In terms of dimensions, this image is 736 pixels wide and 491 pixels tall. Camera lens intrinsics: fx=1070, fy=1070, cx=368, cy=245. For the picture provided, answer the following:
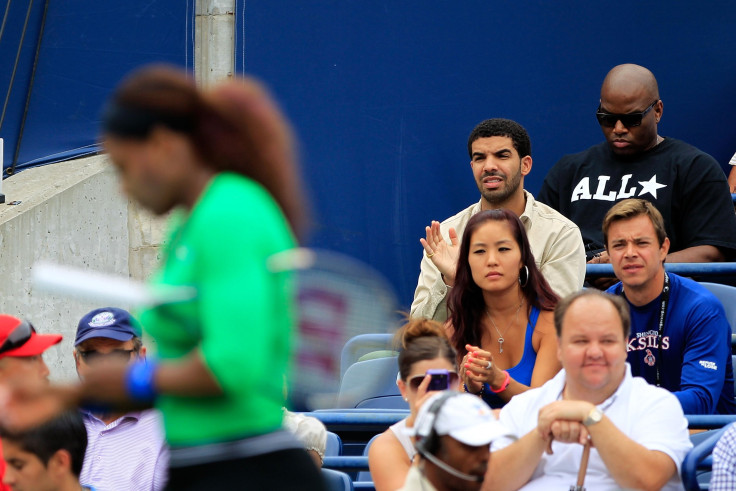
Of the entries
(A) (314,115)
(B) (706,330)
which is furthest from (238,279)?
(A) (314,115)

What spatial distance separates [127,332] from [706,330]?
2.17 meters

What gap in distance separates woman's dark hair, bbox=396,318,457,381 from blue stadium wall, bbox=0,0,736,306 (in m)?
3.19

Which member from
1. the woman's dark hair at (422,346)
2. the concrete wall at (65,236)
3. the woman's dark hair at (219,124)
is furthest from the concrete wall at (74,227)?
the woman's dark hair at (219,124)

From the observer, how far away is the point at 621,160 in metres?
5.65

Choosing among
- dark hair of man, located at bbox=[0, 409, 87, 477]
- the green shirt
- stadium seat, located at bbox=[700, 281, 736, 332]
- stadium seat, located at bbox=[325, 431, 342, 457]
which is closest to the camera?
the green shirt

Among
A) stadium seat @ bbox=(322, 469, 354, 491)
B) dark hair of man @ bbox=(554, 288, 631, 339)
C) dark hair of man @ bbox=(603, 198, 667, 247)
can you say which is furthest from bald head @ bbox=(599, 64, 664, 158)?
stadium seat @ bbox=(322, 469, 354, 491)

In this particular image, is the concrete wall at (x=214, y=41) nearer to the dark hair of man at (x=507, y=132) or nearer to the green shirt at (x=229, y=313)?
the dark hair of man at (x=507, y=132)

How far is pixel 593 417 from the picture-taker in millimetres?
3152

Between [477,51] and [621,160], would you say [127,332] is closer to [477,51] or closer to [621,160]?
[621,160]

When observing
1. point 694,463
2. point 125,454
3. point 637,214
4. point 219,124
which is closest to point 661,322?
point 637,214

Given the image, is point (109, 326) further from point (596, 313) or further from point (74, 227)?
point (74, 227)

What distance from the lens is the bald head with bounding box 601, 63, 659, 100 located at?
18.2ft

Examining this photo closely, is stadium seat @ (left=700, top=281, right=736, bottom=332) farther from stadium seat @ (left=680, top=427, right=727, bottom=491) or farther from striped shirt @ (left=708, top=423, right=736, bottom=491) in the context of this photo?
striped shirt @ (left=708, top=423, right=736, bottom=491)

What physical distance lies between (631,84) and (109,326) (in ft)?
10.0
